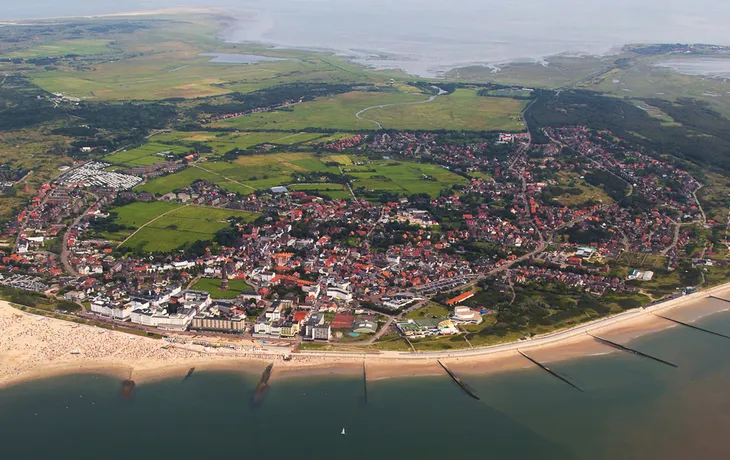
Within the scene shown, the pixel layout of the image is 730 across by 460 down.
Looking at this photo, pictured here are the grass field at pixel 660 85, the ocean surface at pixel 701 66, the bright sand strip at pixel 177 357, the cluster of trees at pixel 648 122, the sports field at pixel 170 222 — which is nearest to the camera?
the bright sand strip at pixel 177 357

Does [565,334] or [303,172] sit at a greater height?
[303,172]

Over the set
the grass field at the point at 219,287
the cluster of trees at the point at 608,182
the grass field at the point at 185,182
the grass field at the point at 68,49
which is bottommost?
the grass field at the point at 219,287

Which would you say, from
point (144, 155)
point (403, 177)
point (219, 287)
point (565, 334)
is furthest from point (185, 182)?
point (565, 334)

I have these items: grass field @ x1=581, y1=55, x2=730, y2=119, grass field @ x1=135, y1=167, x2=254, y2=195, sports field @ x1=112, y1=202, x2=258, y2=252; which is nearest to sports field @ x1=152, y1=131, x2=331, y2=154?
grass field @ x1=135, y1=167, x2=254, y2=195

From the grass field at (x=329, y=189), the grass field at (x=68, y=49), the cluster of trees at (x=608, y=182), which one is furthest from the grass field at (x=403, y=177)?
the grass field at (x=68, y=49)

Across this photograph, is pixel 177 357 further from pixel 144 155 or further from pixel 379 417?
pixel 144 155

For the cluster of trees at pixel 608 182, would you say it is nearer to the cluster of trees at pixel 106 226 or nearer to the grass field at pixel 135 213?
the grass field at pixel 135 213

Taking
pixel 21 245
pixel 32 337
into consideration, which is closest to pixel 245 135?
pixel 21 245
